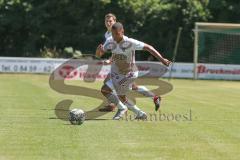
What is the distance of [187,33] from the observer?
154 feet

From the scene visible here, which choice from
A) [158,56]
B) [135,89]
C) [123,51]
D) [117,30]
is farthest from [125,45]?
[135,89]

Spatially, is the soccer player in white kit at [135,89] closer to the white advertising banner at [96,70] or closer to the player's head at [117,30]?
the player's head at [117,30]

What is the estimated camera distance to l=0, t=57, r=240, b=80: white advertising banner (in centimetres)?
3719

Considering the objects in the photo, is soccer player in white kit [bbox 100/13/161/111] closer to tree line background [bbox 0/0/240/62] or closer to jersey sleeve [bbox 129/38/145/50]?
jersey sleeve [bbox 129/38/145/50]

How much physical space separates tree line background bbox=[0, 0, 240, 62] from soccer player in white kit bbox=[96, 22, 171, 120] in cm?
3298

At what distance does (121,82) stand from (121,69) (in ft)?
0.91

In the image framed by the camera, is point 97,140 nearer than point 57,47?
Yes

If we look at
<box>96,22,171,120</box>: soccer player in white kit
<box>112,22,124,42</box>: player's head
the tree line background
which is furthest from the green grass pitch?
the tree line background

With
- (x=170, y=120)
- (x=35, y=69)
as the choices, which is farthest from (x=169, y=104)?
(x=35, y=69)

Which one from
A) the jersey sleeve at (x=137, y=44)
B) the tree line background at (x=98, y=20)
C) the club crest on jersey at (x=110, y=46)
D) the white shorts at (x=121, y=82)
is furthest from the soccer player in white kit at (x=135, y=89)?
the tree line background at (x=98, y=20)

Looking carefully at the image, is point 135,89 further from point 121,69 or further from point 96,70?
point 96,70

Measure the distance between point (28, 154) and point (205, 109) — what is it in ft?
27.6

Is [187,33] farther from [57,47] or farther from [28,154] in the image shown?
[28,154]

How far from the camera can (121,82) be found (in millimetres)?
13273
